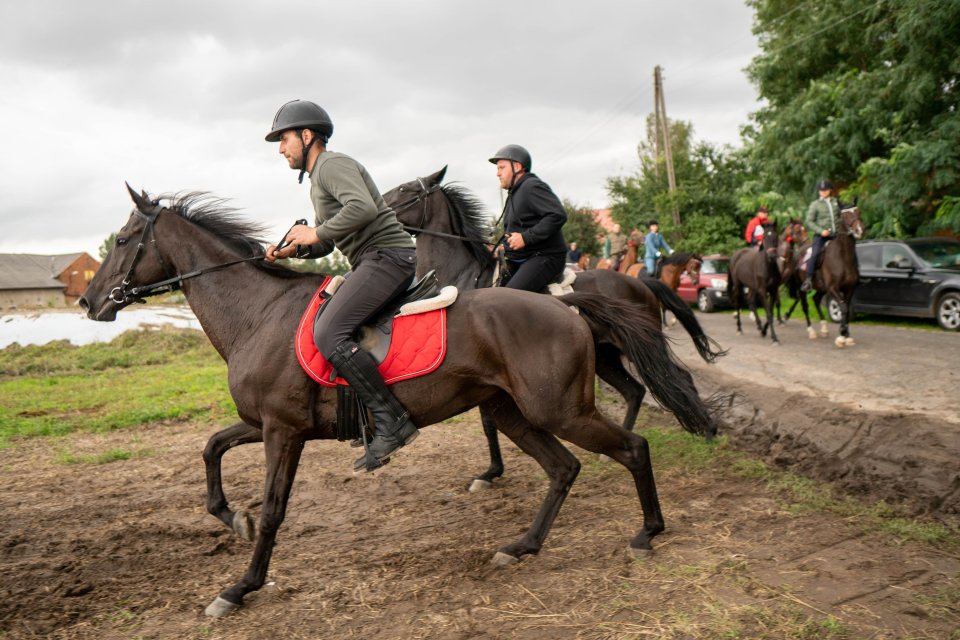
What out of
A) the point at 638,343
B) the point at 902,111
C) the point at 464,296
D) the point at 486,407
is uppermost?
the point at 902,111

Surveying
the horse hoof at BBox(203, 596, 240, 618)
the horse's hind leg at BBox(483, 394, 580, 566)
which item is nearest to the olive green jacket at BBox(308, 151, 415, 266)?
the horse's hind leg at BBox(483, 394, 580, 566)

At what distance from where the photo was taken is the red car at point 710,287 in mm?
22547

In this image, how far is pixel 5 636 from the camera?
361cm

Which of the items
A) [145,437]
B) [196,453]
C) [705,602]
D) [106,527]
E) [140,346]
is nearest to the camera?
[705,602]

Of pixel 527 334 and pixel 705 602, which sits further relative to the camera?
pixel 527 334

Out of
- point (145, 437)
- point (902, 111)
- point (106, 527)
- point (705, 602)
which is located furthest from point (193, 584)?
point (902, 111)

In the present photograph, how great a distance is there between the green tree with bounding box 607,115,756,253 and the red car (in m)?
3.73

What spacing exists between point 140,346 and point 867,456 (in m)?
17.0

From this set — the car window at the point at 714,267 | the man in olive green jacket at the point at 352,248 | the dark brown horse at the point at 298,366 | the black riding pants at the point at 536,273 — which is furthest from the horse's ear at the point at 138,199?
the car window at the point at 714,267

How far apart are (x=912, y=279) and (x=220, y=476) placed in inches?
563

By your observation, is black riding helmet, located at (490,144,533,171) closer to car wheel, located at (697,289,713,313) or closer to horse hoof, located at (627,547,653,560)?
horse hoof, located at (627,547,653,560)

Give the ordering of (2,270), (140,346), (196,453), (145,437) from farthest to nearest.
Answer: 1. (2,270)
2. (140,346)
3. (145,437)
4. (196,453)

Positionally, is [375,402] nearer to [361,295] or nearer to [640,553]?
Answer: [361,295]

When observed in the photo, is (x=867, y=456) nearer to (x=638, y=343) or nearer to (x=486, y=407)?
(x=638, y=343)
